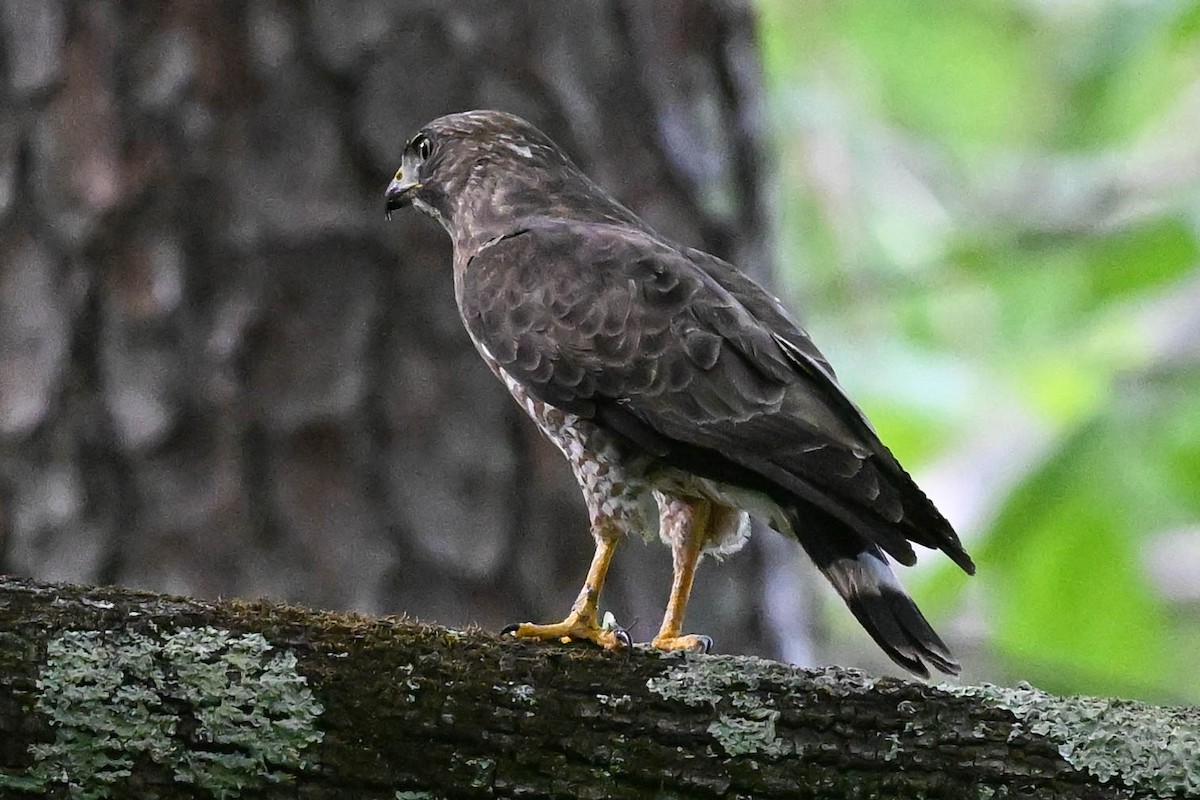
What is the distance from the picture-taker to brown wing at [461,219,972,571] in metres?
2.94

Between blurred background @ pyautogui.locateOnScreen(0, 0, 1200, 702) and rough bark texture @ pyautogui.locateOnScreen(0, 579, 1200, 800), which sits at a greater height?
blurred background @ pyautogui.locateOnScreen(0, 0, 1200, 702)

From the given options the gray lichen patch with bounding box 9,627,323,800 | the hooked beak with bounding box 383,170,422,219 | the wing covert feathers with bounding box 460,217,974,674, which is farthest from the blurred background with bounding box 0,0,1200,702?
the gray lichen patch with bounding box 9,627,323,800

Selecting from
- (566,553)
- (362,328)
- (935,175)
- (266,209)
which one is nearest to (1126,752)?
(566,553)

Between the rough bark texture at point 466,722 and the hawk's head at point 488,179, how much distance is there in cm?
153

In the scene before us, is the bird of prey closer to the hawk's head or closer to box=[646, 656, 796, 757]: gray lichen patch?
the hawk's head

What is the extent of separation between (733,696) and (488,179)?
1.82 meters

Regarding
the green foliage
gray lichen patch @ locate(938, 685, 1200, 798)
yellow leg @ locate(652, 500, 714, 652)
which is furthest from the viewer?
the green foliage

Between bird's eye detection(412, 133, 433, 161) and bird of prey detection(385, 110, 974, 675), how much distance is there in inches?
A: 11.9

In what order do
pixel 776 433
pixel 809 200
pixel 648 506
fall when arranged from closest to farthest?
pixel 776 433
pixel 648 506
pixel 809 200

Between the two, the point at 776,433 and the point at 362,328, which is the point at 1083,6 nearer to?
the point at 362,328

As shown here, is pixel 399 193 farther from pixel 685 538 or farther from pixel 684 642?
pixel 684 642

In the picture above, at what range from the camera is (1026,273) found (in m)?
6.23

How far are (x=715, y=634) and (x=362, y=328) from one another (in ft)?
4.20

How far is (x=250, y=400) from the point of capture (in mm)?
4059
